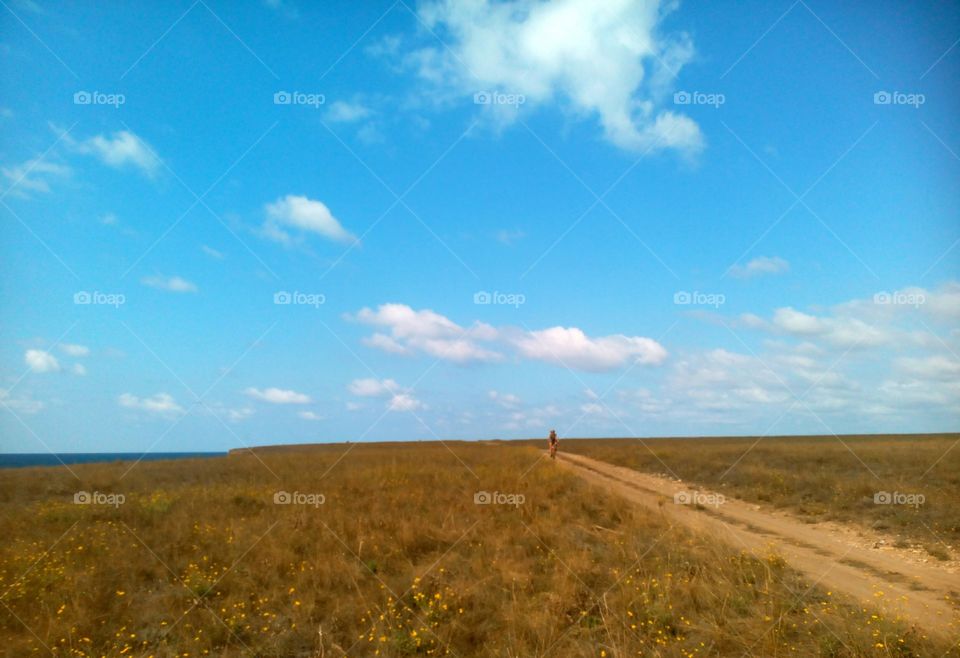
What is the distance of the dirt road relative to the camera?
6.60 metres

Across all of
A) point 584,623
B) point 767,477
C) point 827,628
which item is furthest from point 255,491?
point 767,477

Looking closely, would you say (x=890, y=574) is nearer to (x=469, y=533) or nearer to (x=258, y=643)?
(x=469, y=533)

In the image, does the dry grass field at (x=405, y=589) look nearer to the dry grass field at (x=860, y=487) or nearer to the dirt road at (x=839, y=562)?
the dirt road at (x=839, y=562)

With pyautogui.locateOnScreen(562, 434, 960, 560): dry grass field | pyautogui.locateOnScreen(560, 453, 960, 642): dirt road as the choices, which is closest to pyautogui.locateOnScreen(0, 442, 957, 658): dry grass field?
pyautogui.locateOnScreen(560, 453, 960, 642): dirt road

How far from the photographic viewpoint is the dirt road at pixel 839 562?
6602 millimetres

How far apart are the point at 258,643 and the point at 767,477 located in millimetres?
17804

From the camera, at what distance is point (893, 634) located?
18.2 feet

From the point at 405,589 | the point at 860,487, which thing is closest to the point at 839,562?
the point at 405,589

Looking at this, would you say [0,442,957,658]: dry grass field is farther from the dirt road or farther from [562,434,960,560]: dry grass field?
[562,434,960,560]: dry grass field

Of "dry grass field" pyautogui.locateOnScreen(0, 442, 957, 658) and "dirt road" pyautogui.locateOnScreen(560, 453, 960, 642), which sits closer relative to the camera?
"dry grass field" pyautogui.locateOnScreen(0, 442, 957, 658)

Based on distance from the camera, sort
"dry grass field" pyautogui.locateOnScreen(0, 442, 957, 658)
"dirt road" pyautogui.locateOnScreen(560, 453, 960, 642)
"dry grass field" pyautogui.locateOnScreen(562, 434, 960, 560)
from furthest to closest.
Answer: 1. "dry grass field" pyautogui.locateOnScreen(562, 434, 960, 560)
2. "dirt road" pyautogui.locateOnScreen(560, 453, 960, 642)
3. "dry grass field" pyautogui.locateOnScreen(0, 442, 957, 658)

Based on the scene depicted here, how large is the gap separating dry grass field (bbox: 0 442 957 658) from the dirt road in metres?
0.50

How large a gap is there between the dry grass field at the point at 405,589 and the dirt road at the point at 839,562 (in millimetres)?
500

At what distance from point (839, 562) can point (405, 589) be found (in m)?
7.30
